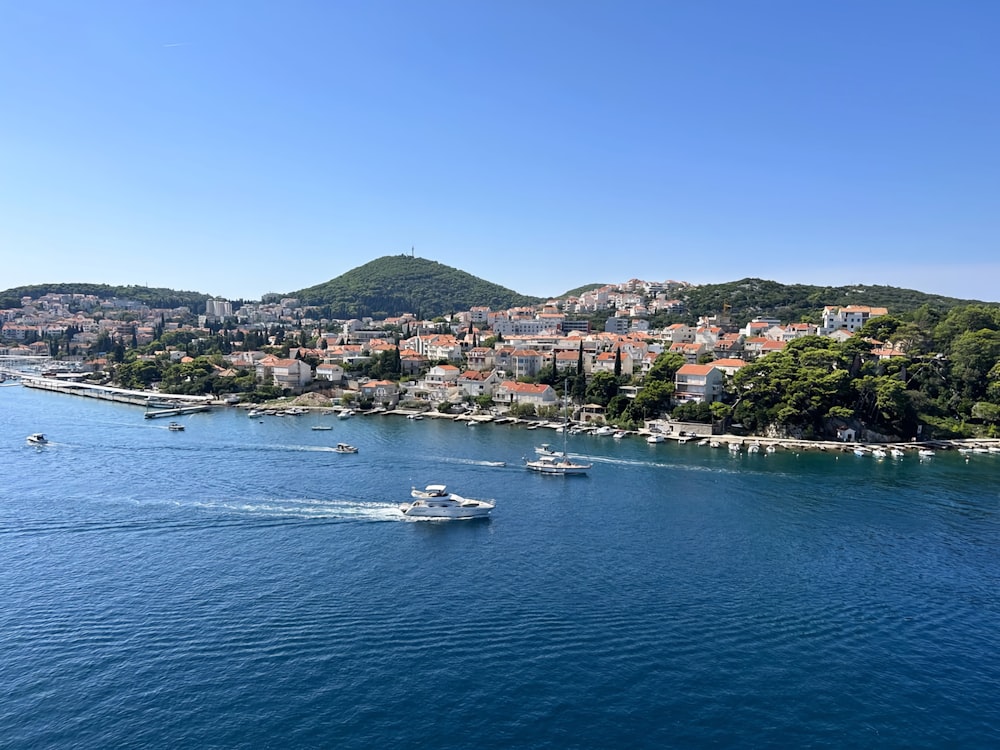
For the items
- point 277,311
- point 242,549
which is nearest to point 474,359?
point 242,549

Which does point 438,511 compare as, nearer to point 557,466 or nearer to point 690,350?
point 557,466

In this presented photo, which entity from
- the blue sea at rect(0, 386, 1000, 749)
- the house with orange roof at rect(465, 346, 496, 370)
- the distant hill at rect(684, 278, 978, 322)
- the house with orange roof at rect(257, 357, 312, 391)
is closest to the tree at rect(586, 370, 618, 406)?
the house with orange roof at rect(465, 346, 496, 370)

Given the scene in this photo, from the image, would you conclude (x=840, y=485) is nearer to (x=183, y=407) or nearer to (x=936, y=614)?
(x=936, y=614)

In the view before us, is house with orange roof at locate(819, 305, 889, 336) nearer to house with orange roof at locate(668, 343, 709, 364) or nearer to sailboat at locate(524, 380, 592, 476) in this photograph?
house with orange roof at locate(668, 343, 709, 364)

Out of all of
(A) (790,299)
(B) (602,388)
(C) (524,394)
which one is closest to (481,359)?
(C) (524,394)

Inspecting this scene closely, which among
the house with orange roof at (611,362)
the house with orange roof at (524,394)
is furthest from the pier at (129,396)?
the house with orange roof at (611,362)
